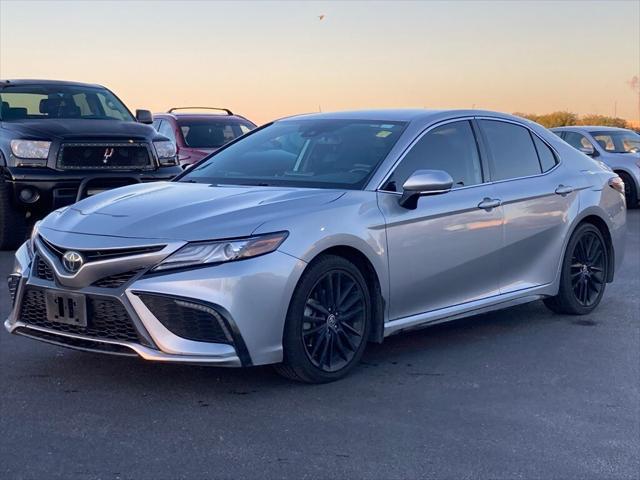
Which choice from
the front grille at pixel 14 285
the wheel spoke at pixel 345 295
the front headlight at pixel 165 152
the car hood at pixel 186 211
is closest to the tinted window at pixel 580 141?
the front headlight at pixel 165 152

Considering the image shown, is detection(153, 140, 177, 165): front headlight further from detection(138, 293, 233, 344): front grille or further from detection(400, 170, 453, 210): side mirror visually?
detection(138, 293, 233, 344): front grille

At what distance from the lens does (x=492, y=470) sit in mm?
4199

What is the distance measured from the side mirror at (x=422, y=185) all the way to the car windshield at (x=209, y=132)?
997 cm

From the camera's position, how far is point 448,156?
21.1ft

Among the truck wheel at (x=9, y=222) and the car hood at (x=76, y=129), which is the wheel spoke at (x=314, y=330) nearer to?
the car hood at (x=76, y=129)

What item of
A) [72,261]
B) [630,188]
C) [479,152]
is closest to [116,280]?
[72,261]

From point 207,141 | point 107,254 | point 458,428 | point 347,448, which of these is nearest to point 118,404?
point 107,254

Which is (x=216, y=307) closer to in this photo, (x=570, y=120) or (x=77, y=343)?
(x=77, y=343)

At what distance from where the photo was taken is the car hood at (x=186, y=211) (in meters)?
5.05

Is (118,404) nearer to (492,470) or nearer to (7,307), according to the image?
(492,470)

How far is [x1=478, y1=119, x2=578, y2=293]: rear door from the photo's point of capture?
668 cm

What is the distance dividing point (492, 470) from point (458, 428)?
55cm

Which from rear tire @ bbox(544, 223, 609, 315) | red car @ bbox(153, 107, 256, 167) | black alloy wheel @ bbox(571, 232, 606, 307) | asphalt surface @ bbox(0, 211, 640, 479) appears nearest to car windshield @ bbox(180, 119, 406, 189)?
asphalt surface @ bbox(0, 211, 640, 479)

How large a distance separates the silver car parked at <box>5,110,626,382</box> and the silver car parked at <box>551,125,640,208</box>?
10726 millimetres
